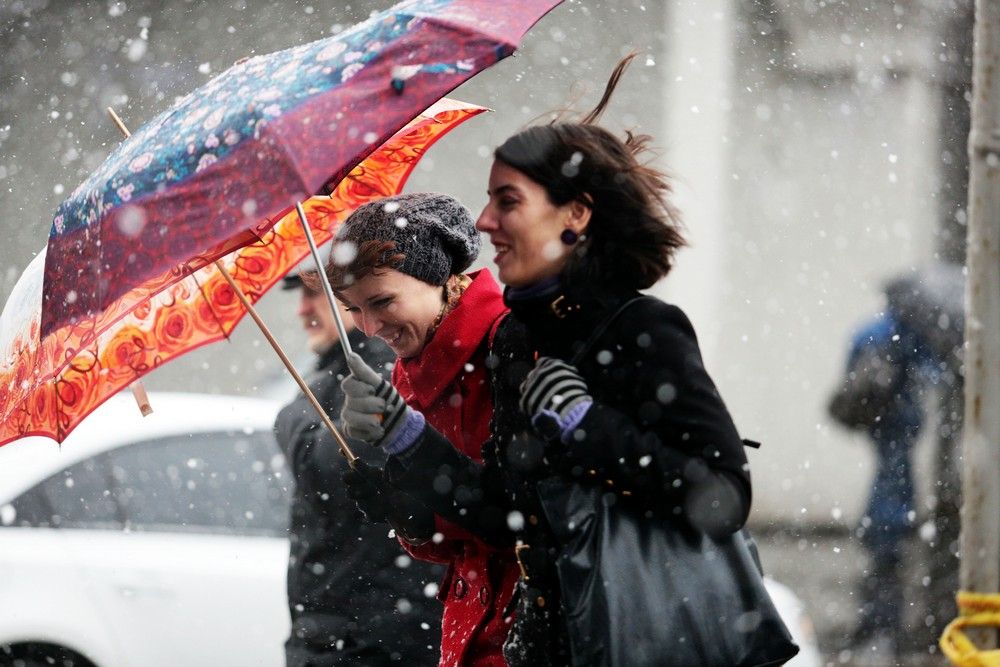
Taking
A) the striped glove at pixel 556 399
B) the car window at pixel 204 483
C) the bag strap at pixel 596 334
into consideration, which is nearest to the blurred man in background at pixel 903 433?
the car window at pixel 204 483

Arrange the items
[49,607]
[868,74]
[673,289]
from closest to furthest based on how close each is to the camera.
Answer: [49,607]
[673,289]
[868,74]

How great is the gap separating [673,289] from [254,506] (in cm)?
494

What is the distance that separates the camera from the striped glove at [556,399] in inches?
90.2

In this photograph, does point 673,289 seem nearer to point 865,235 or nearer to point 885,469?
point 865,235

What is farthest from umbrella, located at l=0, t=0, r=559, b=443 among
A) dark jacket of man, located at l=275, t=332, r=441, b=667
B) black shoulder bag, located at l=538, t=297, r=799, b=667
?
dark jacket of man, located at l=275, t=332, r=441, b=667

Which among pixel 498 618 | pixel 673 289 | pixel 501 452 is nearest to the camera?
pixel 501 452

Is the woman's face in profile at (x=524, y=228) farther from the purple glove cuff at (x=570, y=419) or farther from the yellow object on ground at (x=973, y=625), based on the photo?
the yellow object on ground at (x=973, y=625)

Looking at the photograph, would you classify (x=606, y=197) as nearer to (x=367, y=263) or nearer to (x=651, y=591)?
(x=367, y=263)

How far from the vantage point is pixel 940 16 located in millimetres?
10609

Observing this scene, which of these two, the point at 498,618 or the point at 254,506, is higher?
the point at 498,618

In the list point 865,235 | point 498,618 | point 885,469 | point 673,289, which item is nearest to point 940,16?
point 865,235

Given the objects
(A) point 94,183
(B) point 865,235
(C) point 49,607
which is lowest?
(B) point 865,235

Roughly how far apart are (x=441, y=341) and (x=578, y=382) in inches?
23.7

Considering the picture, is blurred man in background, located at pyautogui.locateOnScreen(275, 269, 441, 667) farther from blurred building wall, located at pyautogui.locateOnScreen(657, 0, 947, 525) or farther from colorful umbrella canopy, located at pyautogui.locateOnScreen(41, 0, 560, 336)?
blurred building wall, located at pyautogui.locateOnScreen(657, 0, 947, 525)
